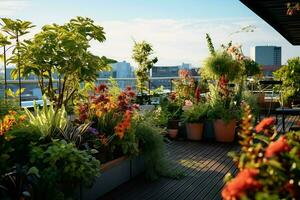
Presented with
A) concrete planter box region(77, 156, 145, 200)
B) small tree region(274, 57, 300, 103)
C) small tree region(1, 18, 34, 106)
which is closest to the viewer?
concrete planter box region(77, 156, 145, 200)

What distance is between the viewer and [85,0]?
564 centimetres

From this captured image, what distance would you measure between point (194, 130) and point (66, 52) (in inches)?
134

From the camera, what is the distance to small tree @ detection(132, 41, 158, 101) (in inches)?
323

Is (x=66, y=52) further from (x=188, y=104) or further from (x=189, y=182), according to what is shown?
(x=188, y=104)

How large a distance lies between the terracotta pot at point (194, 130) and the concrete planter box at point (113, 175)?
2.38 m

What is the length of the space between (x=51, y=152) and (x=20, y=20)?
201cm

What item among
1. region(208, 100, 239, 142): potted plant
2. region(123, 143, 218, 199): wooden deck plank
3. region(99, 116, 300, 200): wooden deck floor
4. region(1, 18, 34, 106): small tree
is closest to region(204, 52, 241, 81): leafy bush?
region(208, 100, 239, 142): potted plant

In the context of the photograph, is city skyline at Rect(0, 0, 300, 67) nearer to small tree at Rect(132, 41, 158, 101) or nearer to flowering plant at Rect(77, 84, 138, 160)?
small tree at Rect(132, 41, 158, 101)

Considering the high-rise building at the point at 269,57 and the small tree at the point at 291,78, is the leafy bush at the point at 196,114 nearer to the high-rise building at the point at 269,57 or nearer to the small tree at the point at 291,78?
the small tree at the point at 291,78

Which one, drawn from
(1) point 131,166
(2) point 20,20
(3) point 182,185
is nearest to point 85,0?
(2) point 20,20

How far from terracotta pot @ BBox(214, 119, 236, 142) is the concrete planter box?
2.46m

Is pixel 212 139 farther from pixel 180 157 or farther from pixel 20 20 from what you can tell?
pixel 20 20

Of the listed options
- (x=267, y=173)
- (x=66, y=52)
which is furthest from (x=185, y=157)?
(x=267, y=173)

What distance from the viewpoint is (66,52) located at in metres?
4.20
